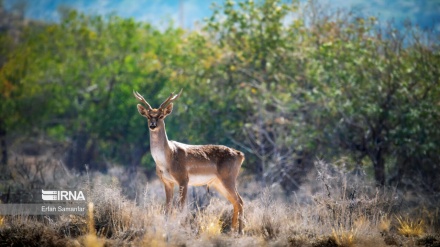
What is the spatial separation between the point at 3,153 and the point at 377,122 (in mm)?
16218

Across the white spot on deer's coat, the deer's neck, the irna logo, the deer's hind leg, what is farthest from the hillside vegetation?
the deer's neck

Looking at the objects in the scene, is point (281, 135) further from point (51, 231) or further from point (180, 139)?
point (51, 231)

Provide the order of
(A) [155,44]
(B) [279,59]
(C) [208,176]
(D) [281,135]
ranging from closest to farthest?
(C) [208,176] < (D) [281,135] < (B) [279,59] < (A) [155,44]

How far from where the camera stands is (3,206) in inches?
549

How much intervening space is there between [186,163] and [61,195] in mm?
3747

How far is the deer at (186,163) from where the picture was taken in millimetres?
12570

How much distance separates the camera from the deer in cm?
1257

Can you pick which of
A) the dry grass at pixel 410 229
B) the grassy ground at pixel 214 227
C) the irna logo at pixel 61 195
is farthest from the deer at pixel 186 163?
the dry grass at pixel 410 229

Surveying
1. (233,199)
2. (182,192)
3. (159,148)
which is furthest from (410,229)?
(159,148)

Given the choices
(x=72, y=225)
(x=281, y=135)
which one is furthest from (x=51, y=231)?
(x=281, y=135)

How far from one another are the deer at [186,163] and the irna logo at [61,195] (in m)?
1.92

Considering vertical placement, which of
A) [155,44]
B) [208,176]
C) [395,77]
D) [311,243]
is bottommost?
[311,243]

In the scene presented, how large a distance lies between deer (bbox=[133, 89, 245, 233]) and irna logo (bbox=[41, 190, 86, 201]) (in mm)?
1915

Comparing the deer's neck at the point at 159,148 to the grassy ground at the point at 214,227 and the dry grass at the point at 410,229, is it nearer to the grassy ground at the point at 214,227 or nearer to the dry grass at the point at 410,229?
the grassy ground at the point at 214,227
